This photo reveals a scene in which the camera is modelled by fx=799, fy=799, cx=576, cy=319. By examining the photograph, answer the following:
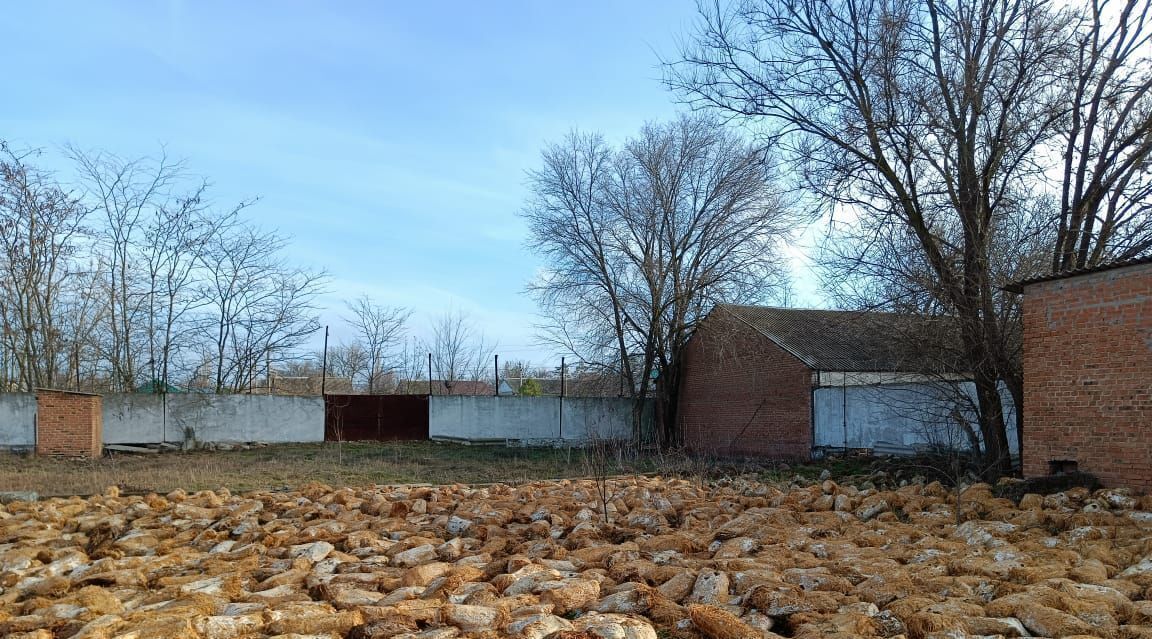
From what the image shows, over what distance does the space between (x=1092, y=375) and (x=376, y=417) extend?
17213 mm

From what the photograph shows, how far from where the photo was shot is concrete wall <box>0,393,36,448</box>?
16.7m

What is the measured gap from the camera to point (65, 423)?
54.5 ft

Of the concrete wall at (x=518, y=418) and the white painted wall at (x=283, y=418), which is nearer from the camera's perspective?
the white painted wall at (x=283, y=418)

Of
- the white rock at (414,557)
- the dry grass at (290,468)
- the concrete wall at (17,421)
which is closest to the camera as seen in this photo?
the white rock at (414,557)

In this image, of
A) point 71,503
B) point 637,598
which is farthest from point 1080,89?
point 71,503

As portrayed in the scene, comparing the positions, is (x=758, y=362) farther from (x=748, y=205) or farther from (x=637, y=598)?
(x=637, y=598)

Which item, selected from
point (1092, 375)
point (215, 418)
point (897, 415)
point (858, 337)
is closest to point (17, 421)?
point (215, 418)

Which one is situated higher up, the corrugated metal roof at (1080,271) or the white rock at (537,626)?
the corrugated metal roof at (1080,271)

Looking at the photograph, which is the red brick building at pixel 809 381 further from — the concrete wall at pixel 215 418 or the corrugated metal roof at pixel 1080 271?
the concrete wall at pixel 215 418

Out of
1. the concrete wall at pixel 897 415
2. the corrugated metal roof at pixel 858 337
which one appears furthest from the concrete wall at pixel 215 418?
the concrete wall at pixel 897 415

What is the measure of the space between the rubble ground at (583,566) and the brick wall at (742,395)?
8.27m

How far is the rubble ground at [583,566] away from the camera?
467cm

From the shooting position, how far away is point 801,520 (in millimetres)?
7973

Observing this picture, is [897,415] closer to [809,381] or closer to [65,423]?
[809,381]
